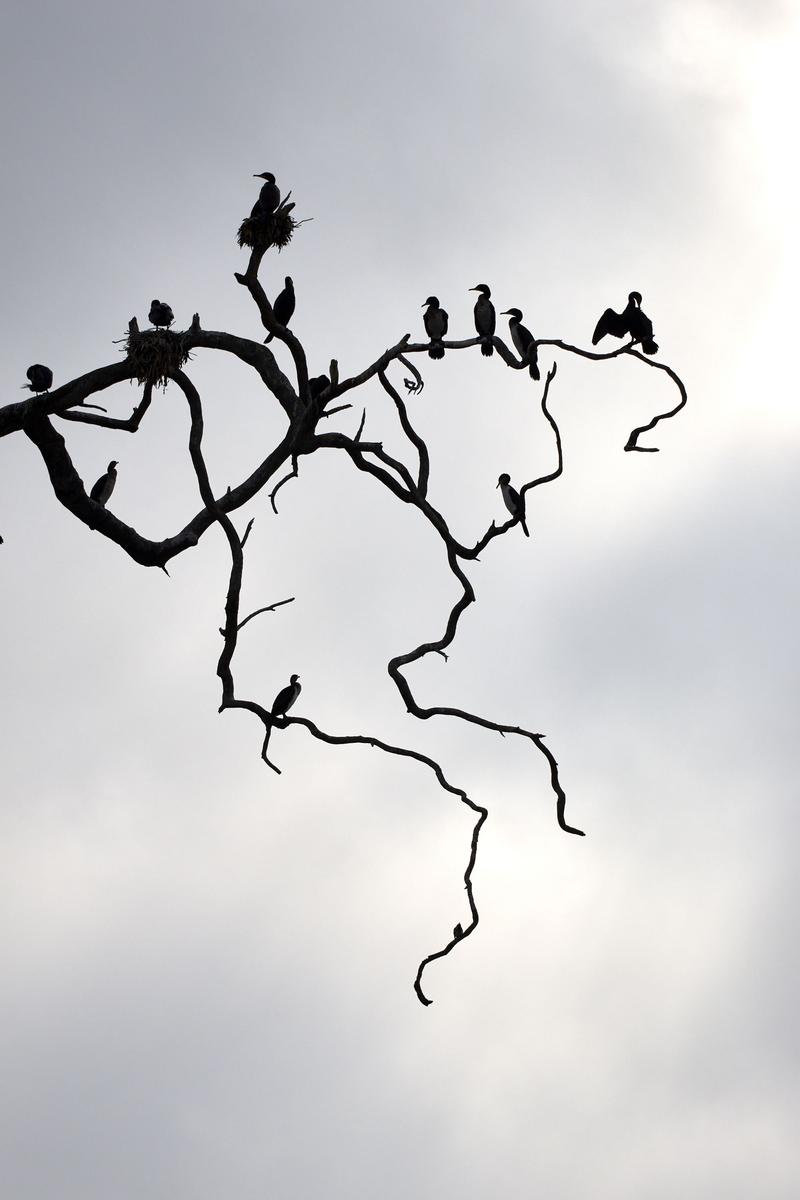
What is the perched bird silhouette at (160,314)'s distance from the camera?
7840 millimetres

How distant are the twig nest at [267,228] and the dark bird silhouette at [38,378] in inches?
→ 52.4

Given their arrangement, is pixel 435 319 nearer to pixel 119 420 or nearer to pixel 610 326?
pixel 610 326

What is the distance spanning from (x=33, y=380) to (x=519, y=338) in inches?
233

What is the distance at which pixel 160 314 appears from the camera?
786 cm

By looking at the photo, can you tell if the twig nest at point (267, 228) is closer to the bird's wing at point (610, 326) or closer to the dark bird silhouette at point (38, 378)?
the dark bird silhouette at point (38, 378)

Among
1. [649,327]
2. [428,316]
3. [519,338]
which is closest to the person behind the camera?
[649,327]

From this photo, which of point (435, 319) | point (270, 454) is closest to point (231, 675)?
point (270, 454)

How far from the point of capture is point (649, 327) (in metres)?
8.38

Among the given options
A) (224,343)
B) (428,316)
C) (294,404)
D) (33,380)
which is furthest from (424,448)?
(428,316)

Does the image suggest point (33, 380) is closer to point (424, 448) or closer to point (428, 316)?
point (424, 448)

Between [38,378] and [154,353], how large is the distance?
90cm

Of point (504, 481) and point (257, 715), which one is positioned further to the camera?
point (504, 481)

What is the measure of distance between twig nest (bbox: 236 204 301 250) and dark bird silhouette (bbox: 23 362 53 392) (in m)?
1.33

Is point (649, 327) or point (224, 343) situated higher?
point (649, 327)
